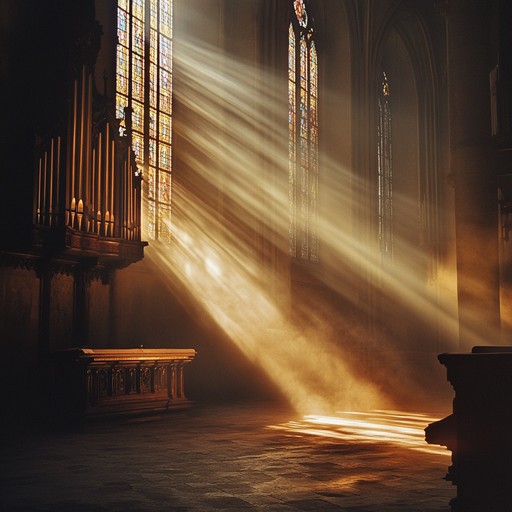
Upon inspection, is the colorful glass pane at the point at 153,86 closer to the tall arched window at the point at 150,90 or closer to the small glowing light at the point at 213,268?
the tall arched window at the point at 150,90

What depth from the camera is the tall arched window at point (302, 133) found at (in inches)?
696

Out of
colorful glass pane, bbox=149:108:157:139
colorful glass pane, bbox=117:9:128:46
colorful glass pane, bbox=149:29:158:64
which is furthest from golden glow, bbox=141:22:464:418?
colorful glass pane, bbox=117:9:128:46

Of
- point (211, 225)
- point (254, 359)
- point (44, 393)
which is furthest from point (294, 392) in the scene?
point (44, 393)

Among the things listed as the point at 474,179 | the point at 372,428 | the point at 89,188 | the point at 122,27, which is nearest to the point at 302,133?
the point at 122,27

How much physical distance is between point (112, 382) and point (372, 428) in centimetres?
318

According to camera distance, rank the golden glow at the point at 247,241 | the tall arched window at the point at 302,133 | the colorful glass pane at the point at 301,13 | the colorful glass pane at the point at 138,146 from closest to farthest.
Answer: the colorful glass pane at the point at 138,146
the golden glow at the point at 247,241
the tall arched window at the point at 302,133
the colorful glass pane at the point at 301,13

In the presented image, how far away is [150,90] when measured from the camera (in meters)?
13.6

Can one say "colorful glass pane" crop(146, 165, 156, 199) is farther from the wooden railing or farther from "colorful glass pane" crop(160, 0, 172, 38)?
the wooden railing

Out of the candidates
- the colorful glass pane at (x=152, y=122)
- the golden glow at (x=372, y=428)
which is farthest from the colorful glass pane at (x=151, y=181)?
the golden glow at (x=372, y=428)

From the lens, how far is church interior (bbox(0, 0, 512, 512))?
967cm

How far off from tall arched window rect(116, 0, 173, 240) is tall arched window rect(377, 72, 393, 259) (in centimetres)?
959

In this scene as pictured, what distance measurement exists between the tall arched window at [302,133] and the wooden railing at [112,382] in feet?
23.8

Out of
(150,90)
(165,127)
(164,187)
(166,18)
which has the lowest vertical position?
(164,187)

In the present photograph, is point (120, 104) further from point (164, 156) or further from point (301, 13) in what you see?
point (301, 13)
